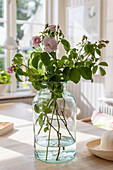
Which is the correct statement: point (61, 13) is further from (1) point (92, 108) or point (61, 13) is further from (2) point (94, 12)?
(1) point (92, 108)

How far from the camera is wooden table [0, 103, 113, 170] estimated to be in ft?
4.05

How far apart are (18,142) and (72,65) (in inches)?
26.2

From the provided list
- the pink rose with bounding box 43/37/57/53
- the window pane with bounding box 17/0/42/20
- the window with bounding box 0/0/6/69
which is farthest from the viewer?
the window pane with bounding box 17/0/42/20

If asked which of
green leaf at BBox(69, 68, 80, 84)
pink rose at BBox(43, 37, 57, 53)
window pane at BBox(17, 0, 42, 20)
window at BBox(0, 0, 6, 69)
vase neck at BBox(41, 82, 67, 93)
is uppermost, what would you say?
window pane at BBox(17, 0, 42, 20)

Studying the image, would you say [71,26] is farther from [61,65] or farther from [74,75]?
[74,75]

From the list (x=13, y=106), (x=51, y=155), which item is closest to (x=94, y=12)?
(x=13, y=106)

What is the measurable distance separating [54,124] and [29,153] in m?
0.26

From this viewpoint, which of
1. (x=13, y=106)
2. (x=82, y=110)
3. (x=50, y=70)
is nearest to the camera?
(x=50, y=70)

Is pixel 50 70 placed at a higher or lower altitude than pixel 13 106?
higher

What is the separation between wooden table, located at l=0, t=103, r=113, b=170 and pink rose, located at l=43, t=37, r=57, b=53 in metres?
0.54

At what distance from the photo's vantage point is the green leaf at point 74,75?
1.17m

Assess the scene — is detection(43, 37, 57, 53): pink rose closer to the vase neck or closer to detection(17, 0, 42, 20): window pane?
the vase neck

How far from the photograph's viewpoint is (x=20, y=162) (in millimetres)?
1292

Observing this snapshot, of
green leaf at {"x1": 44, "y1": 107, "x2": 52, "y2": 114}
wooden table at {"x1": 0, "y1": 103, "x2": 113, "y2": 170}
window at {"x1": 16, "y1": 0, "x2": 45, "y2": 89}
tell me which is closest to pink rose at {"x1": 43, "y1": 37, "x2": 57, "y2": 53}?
green leaf at {"x1": 44, "y1": 107, "x2": 52, "y2": 114}
